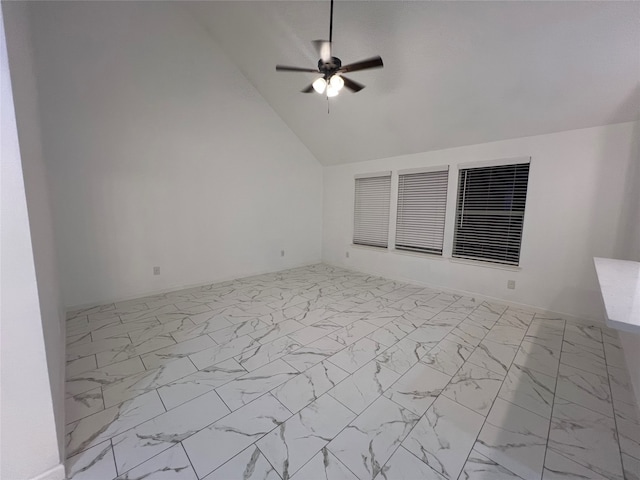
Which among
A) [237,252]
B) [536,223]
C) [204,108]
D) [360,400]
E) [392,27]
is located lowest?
[360,400]

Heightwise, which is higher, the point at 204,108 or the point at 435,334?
the point at 204,108

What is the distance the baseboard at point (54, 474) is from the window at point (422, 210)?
4515mm

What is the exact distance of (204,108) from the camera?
400cm

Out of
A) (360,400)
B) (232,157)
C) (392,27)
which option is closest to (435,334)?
(360,400)

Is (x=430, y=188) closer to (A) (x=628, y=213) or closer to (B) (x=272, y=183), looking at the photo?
(A) (x=628, y=213)

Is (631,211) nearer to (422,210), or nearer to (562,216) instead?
(562,216)

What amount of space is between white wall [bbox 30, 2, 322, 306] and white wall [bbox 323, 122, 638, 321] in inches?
136

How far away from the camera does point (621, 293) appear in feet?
4.41

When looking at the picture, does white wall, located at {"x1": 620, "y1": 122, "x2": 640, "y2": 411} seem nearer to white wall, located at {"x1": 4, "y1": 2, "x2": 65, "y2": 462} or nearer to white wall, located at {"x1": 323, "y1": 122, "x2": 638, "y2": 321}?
white wall, located at {"x1": 323, "y1": 122, "x2": 638, "y2": 321}

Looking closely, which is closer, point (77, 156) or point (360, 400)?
point (360, 400)

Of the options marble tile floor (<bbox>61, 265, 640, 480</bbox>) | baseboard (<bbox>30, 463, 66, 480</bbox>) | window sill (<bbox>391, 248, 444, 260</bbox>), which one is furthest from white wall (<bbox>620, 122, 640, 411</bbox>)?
baseboard (<bbox>30, 463, 66, 480</bbox>)

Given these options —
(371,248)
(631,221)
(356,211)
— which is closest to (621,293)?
(631,221)

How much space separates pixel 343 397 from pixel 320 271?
11.9ft

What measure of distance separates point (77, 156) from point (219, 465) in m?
3.71
